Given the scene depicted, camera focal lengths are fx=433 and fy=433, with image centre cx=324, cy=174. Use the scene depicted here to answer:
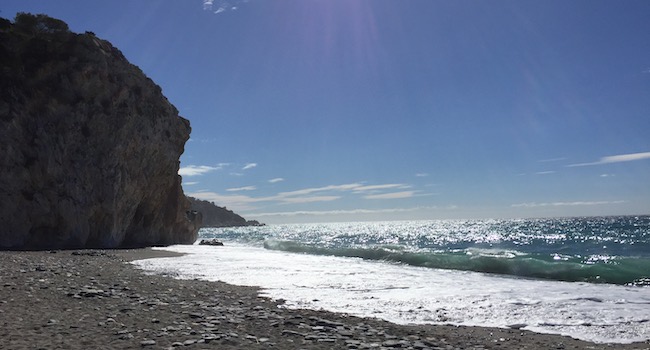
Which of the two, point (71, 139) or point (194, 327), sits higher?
point (71, 139)

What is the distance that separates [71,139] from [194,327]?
3288cm

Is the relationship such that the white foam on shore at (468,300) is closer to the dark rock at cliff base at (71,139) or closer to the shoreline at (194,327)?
the shoreline at (194,327)

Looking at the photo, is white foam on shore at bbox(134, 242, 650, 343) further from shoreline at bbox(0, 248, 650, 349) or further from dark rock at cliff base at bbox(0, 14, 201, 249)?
dark rock at cliff base at bbox(0, 14, 201, 249)

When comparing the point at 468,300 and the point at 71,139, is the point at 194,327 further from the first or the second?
the point at 71,139

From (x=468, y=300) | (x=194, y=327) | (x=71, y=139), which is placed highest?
(x=71, y=139)

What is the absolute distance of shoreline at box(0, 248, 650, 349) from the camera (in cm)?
717

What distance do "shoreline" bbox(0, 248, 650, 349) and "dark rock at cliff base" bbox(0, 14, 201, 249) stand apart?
2330cm

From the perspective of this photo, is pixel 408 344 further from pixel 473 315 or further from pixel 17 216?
pixel 17 216

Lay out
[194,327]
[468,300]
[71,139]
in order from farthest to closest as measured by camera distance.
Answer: [71,139]
[468,300]
[194,327]

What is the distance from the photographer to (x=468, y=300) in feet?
43.4

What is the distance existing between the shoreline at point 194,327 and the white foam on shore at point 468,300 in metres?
0.96

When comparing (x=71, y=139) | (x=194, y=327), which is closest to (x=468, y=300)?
(x=194, y=327)

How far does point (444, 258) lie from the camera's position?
88.7ft

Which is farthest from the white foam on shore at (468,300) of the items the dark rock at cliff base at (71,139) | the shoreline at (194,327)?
the dark rock at cliff base at (71,139)
